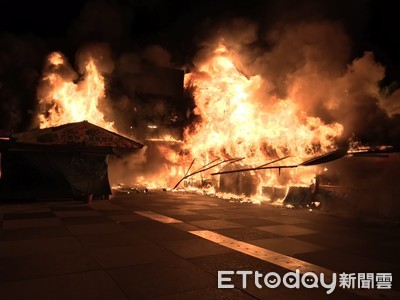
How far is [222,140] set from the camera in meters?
21.8

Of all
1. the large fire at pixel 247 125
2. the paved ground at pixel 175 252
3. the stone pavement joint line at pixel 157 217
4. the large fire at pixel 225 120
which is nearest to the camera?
the paved ground at pixel 175 252

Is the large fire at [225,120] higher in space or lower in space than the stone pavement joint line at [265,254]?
higher

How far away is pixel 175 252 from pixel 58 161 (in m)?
10.9

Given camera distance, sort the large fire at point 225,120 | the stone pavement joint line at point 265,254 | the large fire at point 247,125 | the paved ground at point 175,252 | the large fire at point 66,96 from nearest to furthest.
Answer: the paved ground at point 175,252, the stone pavement joint line at point 265,254, the large fire at point 247,125, the large fire at point 225,120, the large fire at point 66,96

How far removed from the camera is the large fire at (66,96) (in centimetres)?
2312

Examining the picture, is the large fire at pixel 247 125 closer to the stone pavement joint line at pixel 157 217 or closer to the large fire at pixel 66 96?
the large fire at pixel 66 96

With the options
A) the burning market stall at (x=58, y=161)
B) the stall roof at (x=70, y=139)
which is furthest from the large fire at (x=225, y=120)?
the burning market stall at (x=58, y=161)

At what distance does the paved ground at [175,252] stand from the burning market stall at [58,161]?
3126 millimetres

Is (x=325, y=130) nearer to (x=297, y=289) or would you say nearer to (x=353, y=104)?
(x=353, y=104)

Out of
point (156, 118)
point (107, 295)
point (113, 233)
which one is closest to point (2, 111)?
point (156, 118)

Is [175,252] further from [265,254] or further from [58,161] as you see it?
[58,161]

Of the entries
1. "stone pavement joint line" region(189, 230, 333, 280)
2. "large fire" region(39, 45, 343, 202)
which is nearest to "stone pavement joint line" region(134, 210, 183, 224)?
"stone pavement joint line" region(189, 230, 333, 280)

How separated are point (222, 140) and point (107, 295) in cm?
1786

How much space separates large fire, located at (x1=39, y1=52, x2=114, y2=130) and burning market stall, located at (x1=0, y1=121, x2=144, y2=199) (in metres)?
8.11
